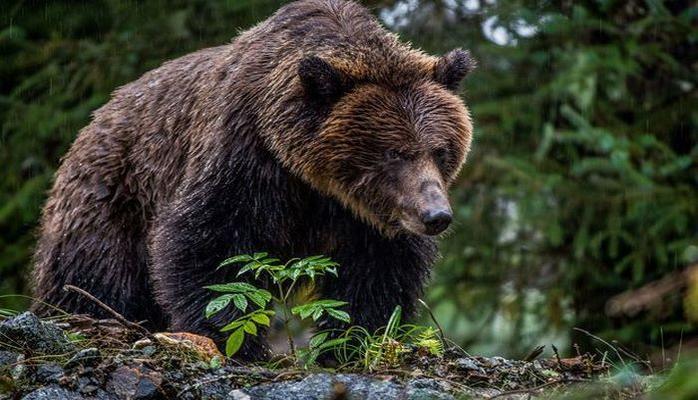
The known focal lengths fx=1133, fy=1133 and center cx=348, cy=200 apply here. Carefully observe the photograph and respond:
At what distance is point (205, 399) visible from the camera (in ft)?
12.5

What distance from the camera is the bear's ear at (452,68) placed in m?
6.18

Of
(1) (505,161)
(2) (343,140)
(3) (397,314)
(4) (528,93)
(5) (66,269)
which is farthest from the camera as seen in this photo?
(4) (528,93)

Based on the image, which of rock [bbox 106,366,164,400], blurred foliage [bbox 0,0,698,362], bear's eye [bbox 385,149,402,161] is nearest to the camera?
rock [bbox 106,366,164,400]

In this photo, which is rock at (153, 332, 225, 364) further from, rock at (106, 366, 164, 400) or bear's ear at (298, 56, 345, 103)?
bear's ear at (298, 56, 345, 103)

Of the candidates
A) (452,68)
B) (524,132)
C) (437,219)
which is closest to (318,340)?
(437,219)

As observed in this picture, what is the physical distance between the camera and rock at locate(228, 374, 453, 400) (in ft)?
12.5

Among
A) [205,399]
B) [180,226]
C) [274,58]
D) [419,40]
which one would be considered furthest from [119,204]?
[419,40]

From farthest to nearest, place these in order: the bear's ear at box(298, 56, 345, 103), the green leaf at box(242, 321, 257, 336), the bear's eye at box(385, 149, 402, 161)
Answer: the bear's eye at box(385, 149, 402, 161) < the bear's ear at box(298, 56, 345, 103) < the green leaf at box(242, 321, 257, 336)

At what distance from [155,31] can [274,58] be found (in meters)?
5.24

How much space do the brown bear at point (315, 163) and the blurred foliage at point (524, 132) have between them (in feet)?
11.5

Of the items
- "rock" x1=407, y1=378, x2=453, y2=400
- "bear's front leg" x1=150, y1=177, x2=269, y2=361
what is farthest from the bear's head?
"rock" x1=407, y1=378, x2=453, y2=400

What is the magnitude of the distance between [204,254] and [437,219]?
4.21 feet

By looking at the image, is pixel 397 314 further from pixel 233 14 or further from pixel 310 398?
pixel 233 14

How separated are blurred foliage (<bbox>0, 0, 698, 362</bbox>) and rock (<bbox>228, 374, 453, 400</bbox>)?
225 inches
